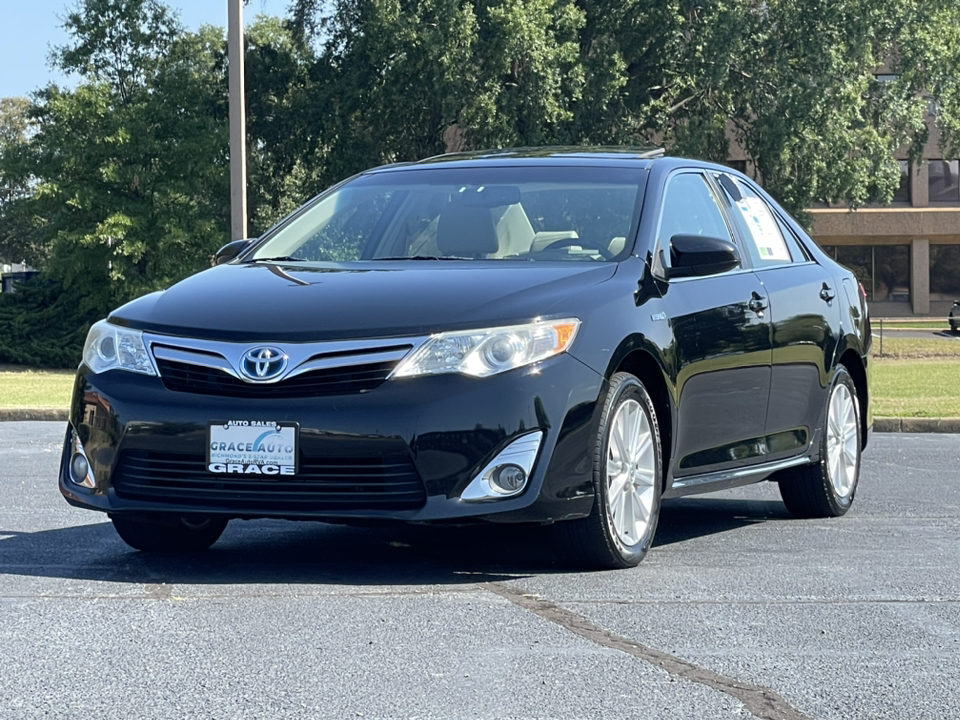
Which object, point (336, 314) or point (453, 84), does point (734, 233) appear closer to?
point (336, 314)

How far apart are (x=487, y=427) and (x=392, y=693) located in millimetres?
1538

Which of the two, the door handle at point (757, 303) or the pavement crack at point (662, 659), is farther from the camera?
the door handle at point (757, 303)

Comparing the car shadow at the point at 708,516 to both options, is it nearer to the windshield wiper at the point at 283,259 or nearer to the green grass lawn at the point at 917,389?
the windshield wiper at the point at 283,259

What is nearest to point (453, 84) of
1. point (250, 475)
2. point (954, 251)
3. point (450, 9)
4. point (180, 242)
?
point (450, 9)

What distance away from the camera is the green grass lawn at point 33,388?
17453 millimetres

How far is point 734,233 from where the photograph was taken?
745 centimetres

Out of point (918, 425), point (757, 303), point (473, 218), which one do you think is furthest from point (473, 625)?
point (918, 425)

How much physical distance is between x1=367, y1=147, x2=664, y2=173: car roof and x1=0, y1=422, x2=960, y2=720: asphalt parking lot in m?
1.67

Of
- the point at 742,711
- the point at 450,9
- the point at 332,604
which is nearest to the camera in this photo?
the point at 742,711

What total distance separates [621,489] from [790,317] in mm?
1862

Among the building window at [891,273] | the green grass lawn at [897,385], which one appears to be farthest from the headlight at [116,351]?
the building window at [891,273]

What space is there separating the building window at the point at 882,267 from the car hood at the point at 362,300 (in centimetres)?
6049

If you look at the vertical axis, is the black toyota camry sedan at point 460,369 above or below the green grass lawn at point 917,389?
above

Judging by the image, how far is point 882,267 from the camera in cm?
6512
